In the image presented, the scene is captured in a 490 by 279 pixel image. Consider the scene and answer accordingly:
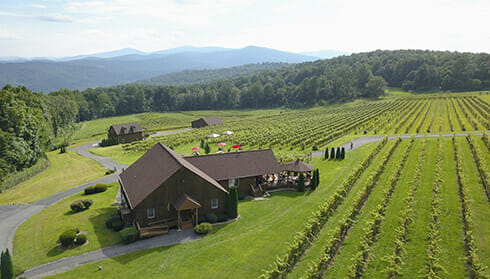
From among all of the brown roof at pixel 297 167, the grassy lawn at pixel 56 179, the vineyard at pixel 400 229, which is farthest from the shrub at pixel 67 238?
the brown roof at pixel 297 167

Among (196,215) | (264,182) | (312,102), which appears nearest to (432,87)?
(312,102)

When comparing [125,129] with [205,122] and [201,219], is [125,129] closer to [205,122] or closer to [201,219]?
[205,122]

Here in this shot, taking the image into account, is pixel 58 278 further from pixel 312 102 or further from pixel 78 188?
pixel 312 102

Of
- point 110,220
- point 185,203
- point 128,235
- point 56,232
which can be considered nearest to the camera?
point 128,235

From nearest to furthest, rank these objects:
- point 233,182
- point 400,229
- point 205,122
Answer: point 400,229 → point 233,182 → point 205,122

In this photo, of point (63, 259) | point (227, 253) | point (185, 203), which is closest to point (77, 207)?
point (63, 259)

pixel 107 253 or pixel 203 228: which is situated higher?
pixel 203 228

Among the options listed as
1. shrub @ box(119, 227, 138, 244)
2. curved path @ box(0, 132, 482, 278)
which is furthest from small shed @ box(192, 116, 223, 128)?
shrub @ box(119, 227, 138, 244)

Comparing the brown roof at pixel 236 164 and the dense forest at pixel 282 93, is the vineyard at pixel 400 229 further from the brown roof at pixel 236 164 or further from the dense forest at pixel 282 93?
the dense forest at pixel 282 93
